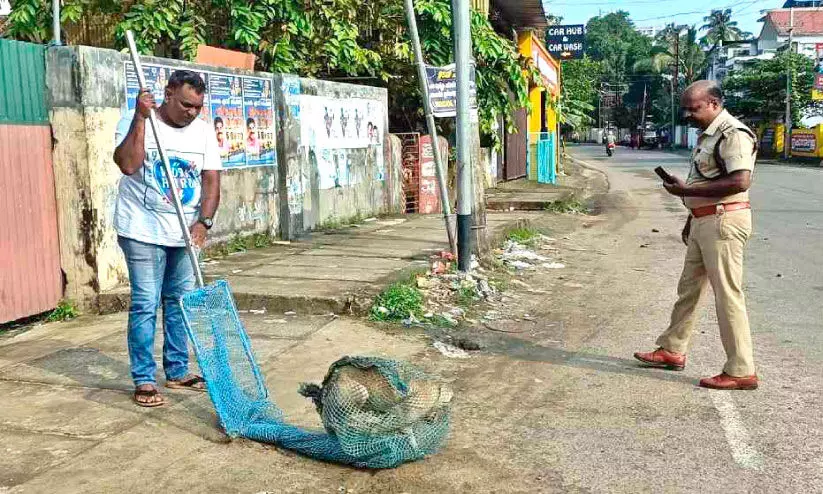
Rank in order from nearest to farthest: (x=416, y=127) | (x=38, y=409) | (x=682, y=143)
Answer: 1. (x=38, y=409)
2. (x=416, y=127)
3. (x=682, y=143)

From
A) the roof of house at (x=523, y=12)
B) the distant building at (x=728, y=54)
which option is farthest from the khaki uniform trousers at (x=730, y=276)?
the distant building at (x=728, y=54)

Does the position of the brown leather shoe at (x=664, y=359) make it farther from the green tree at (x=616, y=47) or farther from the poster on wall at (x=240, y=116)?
the green tree at (x=616, y=47)

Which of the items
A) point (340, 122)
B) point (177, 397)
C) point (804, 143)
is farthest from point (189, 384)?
point (804, 143)

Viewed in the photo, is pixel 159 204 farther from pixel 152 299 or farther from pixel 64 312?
pixel 64 312

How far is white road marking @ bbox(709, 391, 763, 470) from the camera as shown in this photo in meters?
4.02

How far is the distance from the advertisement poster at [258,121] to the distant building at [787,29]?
5973cm

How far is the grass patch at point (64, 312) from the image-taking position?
6949mm

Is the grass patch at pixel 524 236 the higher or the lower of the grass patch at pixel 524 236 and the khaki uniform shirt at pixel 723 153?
the lower

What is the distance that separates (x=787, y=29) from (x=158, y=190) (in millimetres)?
67644

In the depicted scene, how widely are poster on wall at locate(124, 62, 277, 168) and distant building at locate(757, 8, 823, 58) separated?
5982cm

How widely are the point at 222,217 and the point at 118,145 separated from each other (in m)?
5.00

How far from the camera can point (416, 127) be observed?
54.9 ft

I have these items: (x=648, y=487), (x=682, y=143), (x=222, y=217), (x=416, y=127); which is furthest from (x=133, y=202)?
(x=682, y=143)

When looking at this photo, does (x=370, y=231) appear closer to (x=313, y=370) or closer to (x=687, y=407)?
(x=313, y=370)
